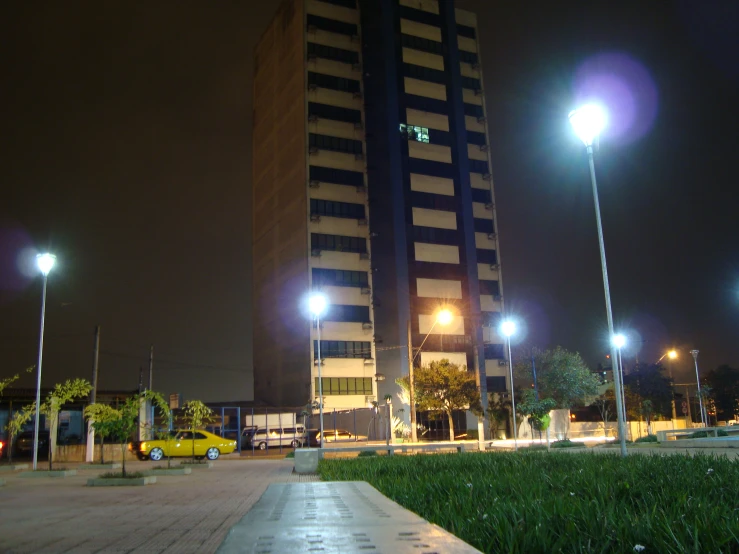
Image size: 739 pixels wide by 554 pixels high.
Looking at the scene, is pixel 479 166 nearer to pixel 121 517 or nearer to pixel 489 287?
pixel 489 287

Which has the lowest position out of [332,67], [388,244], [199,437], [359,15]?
[199,437]

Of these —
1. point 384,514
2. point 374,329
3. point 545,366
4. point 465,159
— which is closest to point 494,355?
point 545,366

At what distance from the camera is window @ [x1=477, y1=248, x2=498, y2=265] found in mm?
84625

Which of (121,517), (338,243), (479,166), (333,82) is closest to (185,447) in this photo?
Result: (121,517)

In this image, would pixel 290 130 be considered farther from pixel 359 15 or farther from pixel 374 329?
pixel 374 329

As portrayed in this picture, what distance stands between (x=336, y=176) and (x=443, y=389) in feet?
85.5

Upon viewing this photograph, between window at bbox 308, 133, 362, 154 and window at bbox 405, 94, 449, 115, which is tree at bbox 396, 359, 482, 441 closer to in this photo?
window at bbox 308, 133, 362, 154

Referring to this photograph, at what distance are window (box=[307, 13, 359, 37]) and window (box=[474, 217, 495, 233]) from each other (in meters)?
26.7

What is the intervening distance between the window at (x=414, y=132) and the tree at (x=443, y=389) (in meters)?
27.9

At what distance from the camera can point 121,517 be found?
34.4 ft

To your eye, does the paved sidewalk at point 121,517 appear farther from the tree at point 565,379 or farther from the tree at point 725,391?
the tree at point 725,391

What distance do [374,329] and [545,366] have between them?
1855 centimetres

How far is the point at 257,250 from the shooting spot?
275 ft

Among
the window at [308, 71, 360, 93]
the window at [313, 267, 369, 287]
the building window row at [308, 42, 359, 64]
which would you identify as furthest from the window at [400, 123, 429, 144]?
the window at [313, 267, 369, 287]
